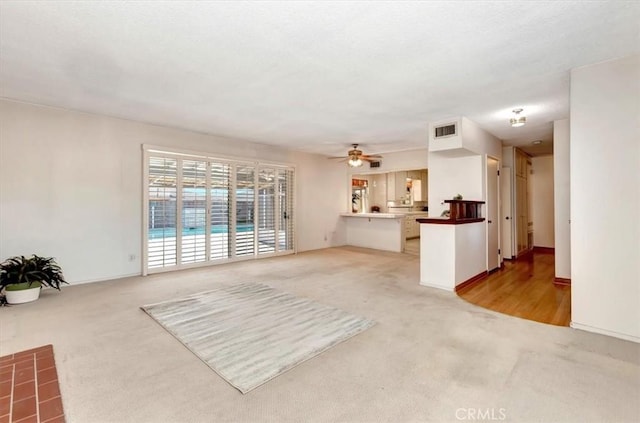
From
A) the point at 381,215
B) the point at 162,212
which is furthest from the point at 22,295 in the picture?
the point at 381,215

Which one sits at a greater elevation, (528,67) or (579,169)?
(528,67)

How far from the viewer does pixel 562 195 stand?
4500 millimetres

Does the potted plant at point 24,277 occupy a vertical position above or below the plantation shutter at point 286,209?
below

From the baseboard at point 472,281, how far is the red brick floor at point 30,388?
13.9 ft

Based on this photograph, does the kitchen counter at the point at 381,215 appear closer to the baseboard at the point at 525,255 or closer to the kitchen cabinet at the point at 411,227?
the kitchen cabinet at the point at 411,227

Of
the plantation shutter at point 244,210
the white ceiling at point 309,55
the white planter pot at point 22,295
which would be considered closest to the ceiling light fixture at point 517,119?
the white ceiling at point 309,55

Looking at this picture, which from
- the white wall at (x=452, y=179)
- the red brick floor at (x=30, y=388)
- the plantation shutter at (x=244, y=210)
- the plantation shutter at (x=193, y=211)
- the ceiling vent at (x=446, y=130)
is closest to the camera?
the red brick floor at (x=30, y=388)

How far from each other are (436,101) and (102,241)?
5.25 meters

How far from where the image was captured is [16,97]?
373 centimetres

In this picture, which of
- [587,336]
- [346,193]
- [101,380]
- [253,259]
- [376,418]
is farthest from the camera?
[346,193]

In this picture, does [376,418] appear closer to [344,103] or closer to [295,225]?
[344,103]

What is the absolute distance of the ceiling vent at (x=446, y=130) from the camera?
4.33 meters

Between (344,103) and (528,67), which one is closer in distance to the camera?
(528,67)

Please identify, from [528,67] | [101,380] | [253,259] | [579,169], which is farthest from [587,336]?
[253,259]
